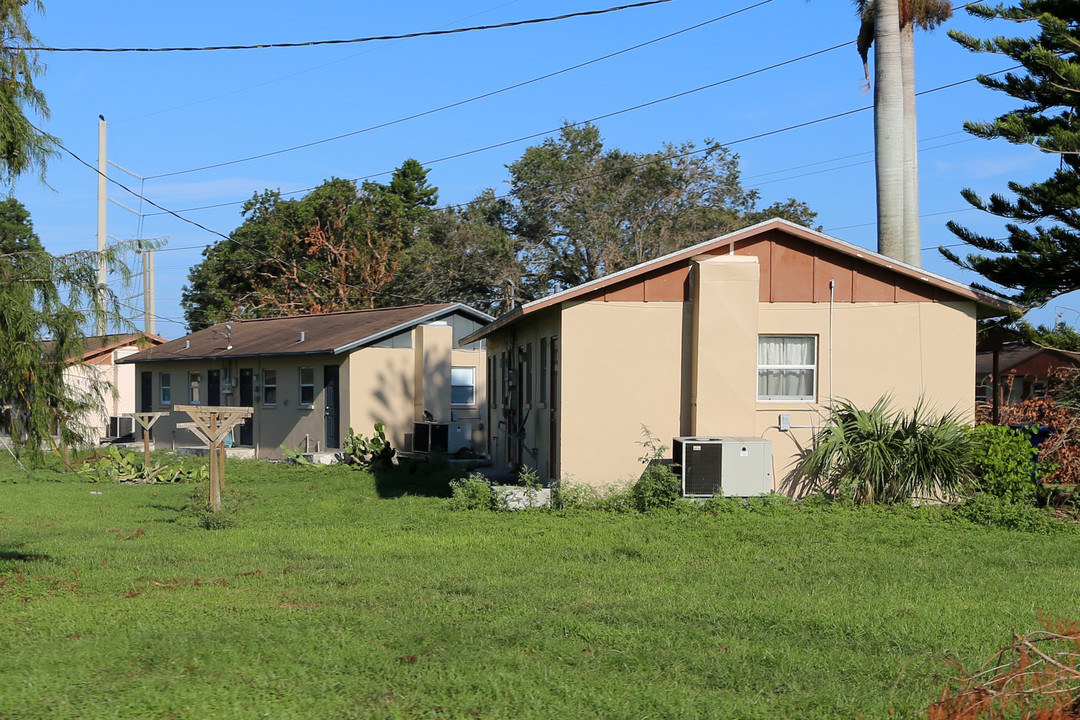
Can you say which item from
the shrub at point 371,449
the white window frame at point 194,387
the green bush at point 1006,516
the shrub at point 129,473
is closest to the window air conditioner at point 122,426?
the white window frame at point 194,387

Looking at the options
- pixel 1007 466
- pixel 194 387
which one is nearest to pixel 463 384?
pixel 194 387

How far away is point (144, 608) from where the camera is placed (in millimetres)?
8781

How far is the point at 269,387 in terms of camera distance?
1180 inches

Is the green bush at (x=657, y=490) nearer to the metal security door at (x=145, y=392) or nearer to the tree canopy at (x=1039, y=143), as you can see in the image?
the tree canopy at (x=1039, y=143)

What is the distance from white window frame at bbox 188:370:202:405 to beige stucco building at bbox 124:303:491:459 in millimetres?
790


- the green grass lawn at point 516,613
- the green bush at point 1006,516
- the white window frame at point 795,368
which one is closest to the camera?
the green grass lawn at point 516,613

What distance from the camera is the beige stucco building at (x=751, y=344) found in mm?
16016

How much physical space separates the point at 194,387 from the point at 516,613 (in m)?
26.9

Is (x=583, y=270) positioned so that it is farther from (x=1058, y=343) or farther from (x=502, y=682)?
(x=502, y=682)

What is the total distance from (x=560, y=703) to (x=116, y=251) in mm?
5434

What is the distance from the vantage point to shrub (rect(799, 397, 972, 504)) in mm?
15477

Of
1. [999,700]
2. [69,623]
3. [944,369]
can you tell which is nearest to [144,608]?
[69,623]

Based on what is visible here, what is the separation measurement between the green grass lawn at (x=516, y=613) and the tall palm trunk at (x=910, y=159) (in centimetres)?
687

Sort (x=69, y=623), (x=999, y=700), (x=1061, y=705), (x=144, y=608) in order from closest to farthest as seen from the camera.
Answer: (x=1061, y=705) < (x=999, y=700) < (x=69, y=623) < (x=144, y=608)
